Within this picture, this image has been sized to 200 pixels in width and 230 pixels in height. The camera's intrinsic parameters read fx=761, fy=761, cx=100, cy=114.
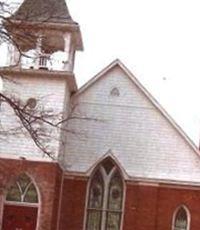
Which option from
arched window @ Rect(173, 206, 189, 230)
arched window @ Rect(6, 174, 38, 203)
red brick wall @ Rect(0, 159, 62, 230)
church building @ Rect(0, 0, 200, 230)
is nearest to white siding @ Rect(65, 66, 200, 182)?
church building @ Rect(0, 0, 200, 230)

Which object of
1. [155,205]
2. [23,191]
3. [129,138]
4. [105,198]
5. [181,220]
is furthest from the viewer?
[129,138]

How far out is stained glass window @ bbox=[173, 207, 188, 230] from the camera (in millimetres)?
29812

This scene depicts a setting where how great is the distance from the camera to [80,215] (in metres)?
29.5

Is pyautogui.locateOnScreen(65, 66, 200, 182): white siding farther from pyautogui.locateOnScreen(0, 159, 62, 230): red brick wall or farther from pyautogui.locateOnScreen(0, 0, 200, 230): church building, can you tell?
pyautogui.locateOnScreen(0, 159, 62, 230): red brick wall

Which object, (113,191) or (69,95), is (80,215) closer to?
(113,191)

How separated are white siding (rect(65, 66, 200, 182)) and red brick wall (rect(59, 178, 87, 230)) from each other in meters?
0.57

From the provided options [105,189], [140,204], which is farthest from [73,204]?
[140,204]

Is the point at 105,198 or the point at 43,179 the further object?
the point at 105,198

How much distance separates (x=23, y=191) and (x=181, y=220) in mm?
6346

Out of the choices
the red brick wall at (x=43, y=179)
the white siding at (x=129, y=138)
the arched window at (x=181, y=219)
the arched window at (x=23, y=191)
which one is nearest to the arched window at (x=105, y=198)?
the white siding at (x=129, y=138)

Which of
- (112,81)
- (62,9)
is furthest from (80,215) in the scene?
(62,9)

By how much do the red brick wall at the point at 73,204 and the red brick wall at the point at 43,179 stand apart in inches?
31.5

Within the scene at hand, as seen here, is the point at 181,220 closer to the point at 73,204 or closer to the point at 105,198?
the point at 105,198

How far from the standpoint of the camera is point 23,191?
28734 millimetres
